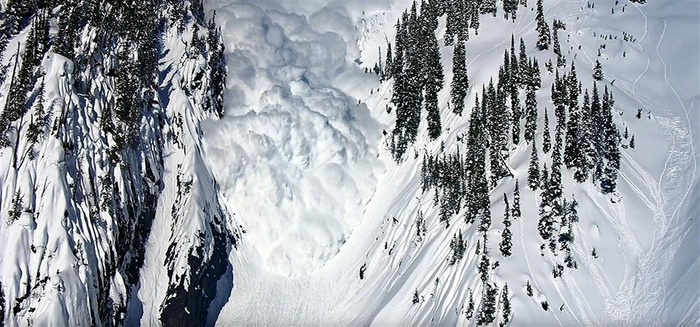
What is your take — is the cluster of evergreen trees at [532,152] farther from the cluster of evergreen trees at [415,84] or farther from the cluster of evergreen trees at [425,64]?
the cluster of evergreen trees at [415,84]

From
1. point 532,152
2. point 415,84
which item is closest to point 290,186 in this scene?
point 415,84

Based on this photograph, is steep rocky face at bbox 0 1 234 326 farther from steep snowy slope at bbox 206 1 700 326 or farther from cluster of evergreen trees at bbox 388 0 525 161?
cluster of evergreen trees at bbox 388 0 525 161

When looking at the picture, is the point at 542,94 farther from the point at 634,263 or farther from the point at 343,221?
the point at 343,221

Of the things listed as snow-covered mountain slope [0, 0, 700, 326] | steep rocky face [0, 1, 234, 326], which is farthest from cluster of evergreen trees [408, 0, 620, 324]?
steep rocky face [0, 1, 234, 326]

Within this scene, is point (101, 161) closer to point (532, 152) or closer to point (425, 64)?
point (532, 152)

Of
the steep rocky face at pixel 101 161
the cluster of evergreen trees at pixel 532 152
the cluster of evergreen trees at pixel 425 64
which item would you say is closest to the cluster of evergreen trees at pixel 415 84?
the cluster of evergreen trees at pixel 425 64
